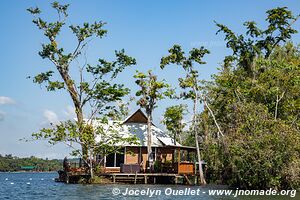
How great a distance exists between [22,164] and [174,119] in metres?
96.6

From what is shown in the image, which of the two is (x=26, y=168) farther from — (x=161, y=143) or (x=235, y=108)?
(x=235, y=108)

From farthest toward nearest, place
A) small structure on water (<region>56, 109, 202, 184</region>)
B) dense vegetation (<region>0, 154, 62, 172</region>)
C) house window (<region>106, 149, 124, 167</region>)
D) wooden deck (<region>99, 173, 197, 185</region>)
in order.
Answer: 1. dense vegetation (<region>0, 154, 62, 172</region>)
2. house window (<region>106, 149, 124, 167</region>)
3. small structure on water (<region>56, 109, 202, 184</region>)
4. wooden deck (<region>99, 173, 197, 185</region>)

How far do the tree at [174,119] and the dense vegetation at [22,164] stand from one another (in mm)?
76969

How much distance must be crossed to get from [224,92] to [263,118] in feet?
40.9

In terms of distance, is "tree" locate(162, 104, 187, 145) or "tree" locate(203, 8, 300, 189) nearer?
"tree" locate(203, 8, 300, 189)

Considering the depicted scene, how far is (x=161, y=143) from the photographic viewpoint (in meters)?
39.6

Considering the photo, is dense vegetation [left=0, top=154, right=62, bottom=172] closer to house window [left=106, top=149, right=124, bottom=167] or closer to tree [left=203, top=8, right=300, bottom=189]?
house window [left=106, top=149, right=124, bottom=167]

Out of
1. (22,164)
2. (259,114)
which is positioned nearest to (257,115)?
(259,114)

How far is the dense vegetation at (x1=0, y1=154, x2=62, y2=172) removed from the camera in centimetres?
12962

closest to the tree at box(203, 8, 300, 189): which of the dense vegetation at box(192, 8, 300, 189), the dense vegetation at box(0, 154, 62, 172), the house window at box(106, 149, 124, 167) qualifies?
the dense vegetation at box(192, 8, 300, 189)

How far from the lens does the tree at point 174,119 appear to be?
50438mm

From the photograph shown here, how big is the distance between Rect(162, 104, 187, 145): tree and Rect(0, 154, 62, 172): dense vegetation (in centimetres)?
7697

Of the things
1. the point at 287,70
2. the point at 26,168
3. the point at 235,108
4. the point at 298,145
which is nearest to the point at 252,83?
the point at 287,70

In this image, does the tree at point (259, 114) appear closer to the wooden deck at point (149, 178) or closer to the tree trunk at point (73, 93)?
the wooden deck at point (149, 178)
